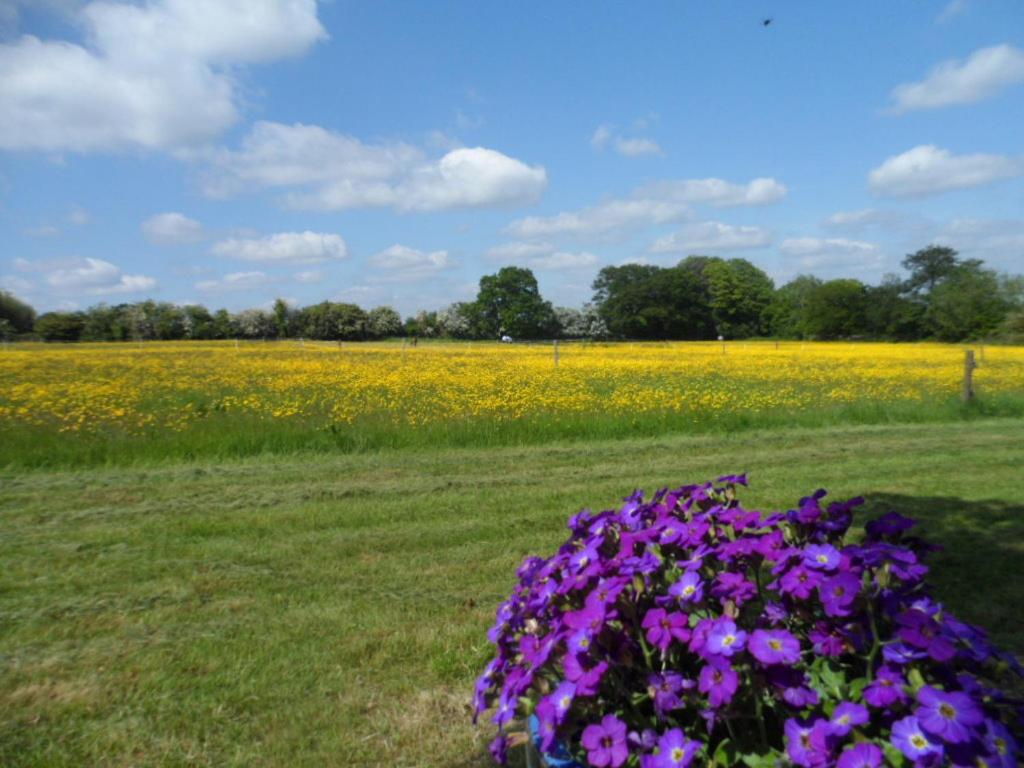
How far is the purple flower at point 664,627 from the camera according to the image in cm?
151

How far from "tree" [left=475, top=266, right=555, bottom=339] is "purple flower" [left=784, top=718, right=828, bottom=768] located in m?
84.2

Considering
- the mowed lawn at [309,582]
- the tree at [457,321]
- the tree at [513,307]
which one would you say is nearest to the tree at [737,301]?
the tree at [513,307]

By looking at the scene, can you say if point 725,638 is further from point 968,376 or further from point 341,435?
point 968,376

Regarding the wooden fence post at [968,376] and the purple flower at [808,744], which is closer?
the purple flower at [808,744]

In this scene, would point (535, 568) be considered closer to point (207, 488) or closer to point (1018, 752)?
point (1018, 752)

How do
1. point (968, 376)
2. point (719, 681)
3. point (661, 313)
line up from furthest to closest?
point (661, 313)
point (968, 376)
point (719, 681)

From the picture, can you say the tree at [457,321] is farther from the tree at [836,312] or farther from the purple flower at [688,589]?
the purple flower at [688,589]

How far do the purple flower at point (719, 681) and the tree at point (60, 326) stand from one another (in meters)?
61.2

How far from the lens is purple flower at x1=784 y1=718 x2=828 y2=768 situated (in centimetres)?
130

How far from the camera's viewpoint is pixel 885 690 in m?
1.32

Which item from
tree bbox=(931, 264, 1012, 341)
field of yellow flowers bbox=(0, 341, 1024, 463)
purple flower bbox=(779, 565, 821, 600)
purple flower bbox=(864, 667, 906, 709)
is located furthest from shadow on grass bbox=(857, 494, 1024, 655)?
tree bbox=(931, 264, 1012, 341)

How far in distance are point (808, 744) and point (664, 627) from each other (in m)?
0.36

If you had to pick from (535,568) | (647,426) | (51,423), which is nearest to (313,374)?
(51,423)

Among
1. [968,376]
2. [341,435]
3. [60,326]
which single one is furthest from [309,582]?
[60,326]
